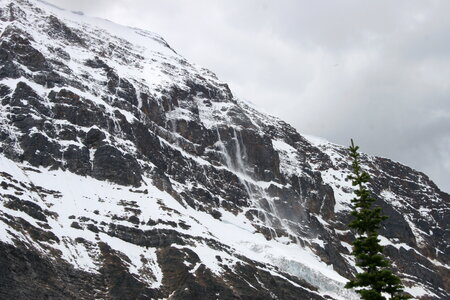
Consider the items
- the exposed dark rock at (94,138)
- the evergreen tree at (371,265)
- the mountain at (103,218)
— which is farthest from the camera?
the exposed dark rock at (94,138)

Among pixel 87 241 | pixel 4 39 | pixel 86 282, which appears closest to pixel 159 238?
pixel 87 241

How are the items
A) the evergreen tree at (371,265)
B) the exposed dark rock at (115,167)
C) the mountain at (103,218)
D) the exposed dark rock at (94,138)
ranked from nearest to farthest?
the evergreen tree at (371,265), the mountain at (103,218), the exposed dark rock at (115,167), the exposed dark rock at (94,138)

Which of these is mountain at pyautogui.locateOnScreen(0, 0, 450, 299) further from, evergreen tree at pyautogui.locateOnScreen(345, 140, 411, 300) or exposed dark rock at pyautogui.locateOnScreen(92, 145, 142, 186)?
evergreen tree at pyautogui.locateOnScreen(345, 140, 411, 300)

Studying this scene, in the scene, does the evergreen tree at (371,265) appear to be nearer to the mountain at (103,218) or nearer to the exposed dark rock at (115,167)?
the mountain at (103,218)

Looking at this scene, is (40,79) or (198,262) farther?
(40,79)

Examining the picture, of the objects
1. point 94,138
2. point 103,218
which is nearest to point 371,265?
point 103,218

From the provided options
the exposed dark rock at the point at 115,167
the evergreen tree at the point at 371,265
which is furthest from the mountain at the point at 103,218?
the evergreen tree at the point at 371,265

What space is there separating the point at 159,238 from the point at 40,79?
68764 mm

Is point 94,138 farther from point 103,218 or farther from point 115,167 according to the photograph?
point 103,218

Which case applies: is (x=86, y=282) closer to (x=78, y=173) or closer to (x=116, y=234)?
(x=116, y=234)

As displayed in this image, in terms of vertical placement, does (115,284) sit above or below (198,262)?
below

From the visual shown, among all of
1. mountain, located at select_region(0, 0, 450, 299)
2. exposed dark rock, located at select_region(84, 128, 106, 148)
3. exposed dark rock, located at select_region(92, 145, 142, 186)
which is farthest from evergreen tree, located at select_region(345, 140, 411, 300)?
exposed dark rock, located at select_region(84, 128, 106, 148)

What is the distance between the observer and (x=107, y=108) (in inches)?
7569

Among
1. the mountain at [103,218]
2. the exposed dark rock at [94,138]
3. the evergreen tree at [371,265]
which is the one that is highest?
the exposed dark rock at [94,138]
